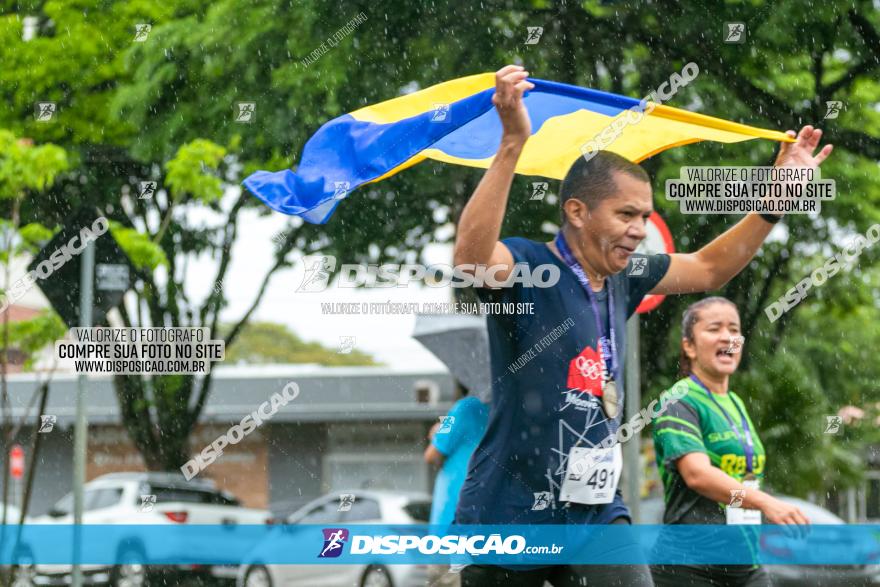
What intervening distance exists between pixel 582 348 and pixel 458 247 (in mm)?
544

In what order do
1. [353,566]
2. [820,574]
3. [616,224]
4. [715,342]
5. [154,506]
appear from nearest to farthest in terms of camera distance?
[616,224]
[715,342]
[353,566]
[820,574]
[154,506]

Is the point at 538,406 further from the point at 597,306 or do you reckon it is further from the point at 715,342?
the point at 715,342

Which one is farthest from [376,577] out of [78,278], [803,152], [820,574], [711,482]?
[803,152]

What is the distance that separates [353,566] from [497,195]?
834 cm

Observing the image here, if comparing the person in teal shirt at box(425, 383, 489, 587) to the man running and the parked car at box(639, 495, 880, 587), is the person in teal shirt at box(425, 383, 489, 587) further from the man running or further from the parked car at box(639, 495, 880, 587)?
the parked car at box(639, 495, 880, 587)

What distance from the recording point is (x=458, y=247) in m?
3.80

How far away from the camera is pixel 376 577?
11.8 m

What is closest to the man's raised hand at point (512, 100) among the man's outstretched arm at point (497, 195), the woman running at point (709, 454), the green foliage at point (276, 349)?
the man's outstretched arm at point (497, 195)

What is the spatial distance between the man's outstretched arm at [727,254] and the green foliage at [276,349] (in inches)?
1095

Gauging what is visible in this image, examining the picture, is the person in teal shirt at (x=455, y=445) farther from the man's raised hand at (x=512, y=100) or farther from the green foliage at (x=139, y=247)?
the green foliage at (x=139, y=247)

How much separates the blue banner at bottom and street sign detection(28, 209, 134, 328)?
46.7 inches

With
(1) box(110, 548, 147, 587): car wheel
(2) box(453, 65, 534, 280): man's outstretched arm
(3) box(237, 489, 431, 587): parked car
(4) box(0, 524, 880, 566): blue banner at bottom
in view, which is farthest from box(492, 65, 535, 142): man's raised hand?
(3) box(237, 489, 431, 587): parked car

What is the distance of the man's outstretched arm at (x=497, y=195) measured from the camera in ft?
12.4

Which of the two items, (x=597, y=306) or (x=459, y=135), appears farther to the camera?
(x=459, y=135)
